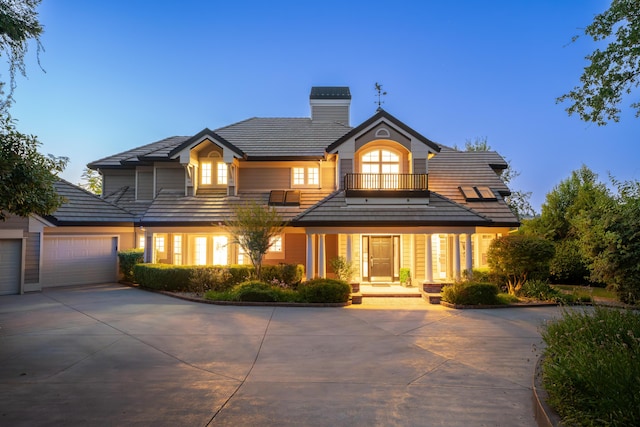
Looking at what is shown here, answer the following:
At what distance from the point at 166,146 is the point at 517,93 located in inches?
8380

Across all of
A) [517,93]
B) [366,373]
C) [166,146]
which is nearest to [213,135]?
[166,146]

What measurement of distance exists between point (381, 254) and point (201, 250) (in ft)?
27.9

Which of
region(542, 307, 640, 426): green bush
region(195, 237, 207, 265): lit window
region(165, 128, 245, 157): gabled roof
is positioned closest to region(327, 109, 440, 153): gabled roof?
region(165, 128, 245, 157): gabled roof

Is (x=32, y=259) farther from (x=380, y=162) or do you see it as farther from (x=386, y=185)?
(x=380, y=162)

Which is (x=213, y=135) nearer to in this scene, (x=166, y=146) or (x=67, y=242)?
(x=166, y=146)

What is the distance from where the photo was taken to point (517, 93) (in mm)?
188250

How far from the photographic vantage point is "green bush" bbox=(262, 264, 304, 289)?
1391 cm

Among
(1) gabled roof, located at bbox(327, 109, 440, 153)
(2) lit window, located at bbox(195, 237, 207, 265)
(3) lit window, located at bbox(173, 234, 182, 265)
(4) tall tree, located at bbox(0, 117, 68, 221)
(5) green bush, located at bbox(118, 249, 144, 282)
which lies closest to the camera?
(4) tall tree, located at bbox(0, 117, 68, 221)

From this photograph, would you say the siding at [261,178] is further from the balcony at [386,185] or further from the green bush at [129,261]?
the green bush at [129,261]

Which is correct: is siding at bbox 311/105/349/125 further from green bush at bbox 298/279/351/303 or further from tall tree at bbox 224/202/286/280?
green bush at bbox 298/279/351/303

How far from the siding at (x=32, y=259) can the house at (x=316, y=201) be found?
314 millimetres

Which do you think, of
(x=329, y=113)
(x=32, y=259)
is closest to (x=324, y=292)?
(x=32, y=259)

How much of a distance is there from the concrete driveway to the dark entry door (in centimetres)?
565

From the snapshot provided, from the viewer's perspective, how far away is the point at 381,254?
16172 millimetres
